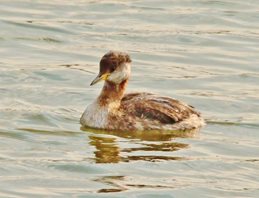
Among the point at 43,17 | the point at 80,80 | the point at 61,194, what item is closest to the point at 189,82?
the point at 80,80

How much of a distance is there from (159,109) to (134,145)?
1189mm

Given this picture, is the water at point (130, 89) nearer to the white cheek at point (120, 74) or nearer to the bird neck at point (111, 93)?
the bird neck at point (111, 93)

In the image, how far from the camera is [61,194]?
13523mm

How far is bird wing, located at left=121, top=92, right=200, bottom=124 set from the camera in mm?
17375

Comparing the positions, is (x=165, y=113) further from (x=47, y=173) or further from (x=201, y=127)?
(x=47, y=173)

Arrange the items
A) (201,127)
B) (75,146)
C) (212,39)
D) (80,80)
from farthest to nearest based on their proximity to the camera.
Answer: (212,39) < (80,80) < (201,127) < (75,146)

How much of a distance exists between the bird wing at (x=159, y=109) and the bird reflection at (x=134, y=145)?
220 mm

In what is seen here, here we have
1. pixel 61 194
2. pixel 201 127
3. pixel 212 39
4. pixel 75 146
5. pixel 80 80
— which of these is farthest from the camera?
pixel 212 39

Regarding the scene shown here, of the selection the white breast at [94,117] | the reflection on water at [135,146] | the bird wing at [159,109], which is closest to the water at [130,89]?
the reflection on water at [135,146]

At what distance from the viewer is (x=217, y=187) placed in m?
14.1

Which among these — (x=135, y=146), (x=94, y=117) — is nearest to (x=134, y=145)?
(x=135, y=146)

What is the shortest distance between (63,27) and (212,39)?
281 centimetres

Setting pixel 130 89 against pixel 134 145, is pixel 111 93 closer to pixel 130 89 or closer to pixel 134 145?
pixel 134 145

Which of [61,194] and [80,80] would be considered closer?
[61,194]
